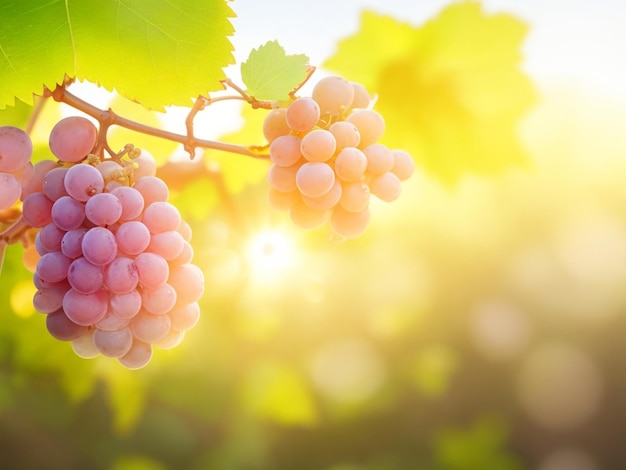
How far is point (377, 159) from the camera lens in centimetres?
39

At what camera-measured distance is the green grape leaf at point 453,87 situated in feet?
2.19

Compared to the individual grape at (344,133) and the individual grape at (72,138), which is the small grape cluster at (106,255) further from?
the individual grape at (344,133)

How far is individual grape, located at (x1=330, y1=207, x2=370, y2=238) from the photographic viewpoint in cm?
40

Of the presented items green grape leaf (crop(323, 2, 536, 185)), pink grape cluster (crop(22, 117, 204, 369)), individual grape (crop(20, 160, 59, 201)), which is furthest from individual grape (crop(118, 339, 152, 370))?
green grape leaf (crop(323, 2, 536, 185))

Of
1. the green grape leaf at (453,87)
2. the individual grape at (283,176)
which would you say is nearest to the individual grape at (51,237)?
the individual grape at (283,176)

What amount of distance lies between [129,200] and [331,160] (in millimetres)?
123

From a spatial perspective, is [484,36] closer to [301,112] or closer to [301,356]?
[301,112]

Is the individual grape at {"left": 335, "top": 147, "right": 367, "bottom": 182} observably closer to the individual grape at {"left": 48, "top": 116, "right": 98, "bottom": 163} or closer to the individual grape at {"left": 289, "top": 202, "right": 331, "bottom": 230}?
the individual grape at {"left": 289, "top": 202, "right": 331, "bottom": 230}

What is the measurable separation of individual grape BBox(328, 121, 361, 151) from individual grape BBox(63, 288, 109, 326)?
16 centimetres

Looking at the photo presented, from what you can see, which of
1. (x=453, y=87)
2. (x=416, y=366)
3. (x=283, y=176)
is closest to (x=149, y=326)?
(x=283, y=176)

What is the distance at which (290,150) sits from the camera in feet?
1.19

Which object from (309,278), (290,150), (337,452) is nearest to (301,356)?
(337,452)

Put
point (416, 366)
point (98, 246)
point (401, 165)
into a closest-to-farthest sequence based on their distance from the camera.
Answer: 1. point (98, 246)
2. point (401, 165)
3. point (416, 366)

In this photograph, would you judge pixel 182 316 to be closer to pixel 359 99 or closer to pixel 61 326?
pixel 61 326
